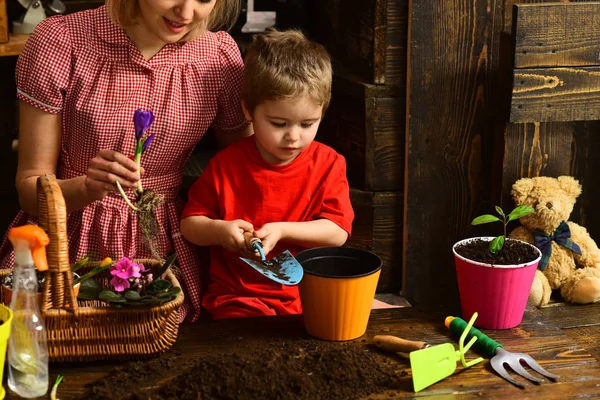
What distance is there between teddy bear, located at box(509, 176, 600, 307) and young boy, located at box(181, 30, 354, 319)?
59 centimetres

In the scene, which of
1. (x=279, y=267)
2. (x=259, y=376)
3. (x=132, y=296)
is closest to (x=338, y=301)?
(x=279, y=267)

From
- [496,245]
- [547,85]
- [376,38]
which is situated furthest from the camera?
[376,38]

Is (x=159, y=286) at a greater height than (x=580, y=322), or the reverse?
(x=159, y=286)

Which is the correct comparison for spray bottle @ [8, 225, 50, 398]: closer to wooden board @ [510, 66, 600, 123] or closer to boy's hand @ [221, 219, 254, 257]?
boy's hand @ [221, 219, 254, 257]

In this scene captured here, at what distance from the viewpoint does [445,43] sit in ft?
7.24

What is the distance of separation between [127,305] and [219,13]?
843 mm

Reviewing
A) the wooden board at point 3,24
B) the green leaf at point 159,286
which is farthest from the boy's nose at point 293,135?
the wooden board at point 3,24

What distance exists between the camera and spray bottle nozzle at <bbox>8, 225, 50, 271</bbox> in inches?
49.1

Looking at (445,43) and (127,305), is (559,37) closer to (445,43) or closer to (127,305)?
(445,43)

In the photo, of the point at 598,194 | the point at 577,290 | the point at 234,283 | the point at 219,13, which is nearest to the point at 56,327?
the point at 234,283

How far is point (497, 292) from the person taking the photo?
1.63 m

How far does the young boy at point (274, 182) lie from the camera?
177 cm

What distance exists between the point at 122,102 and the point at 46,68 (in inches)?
7.1

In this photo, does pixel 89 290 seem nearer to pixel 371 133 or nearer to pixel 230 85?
pixel 230 85
